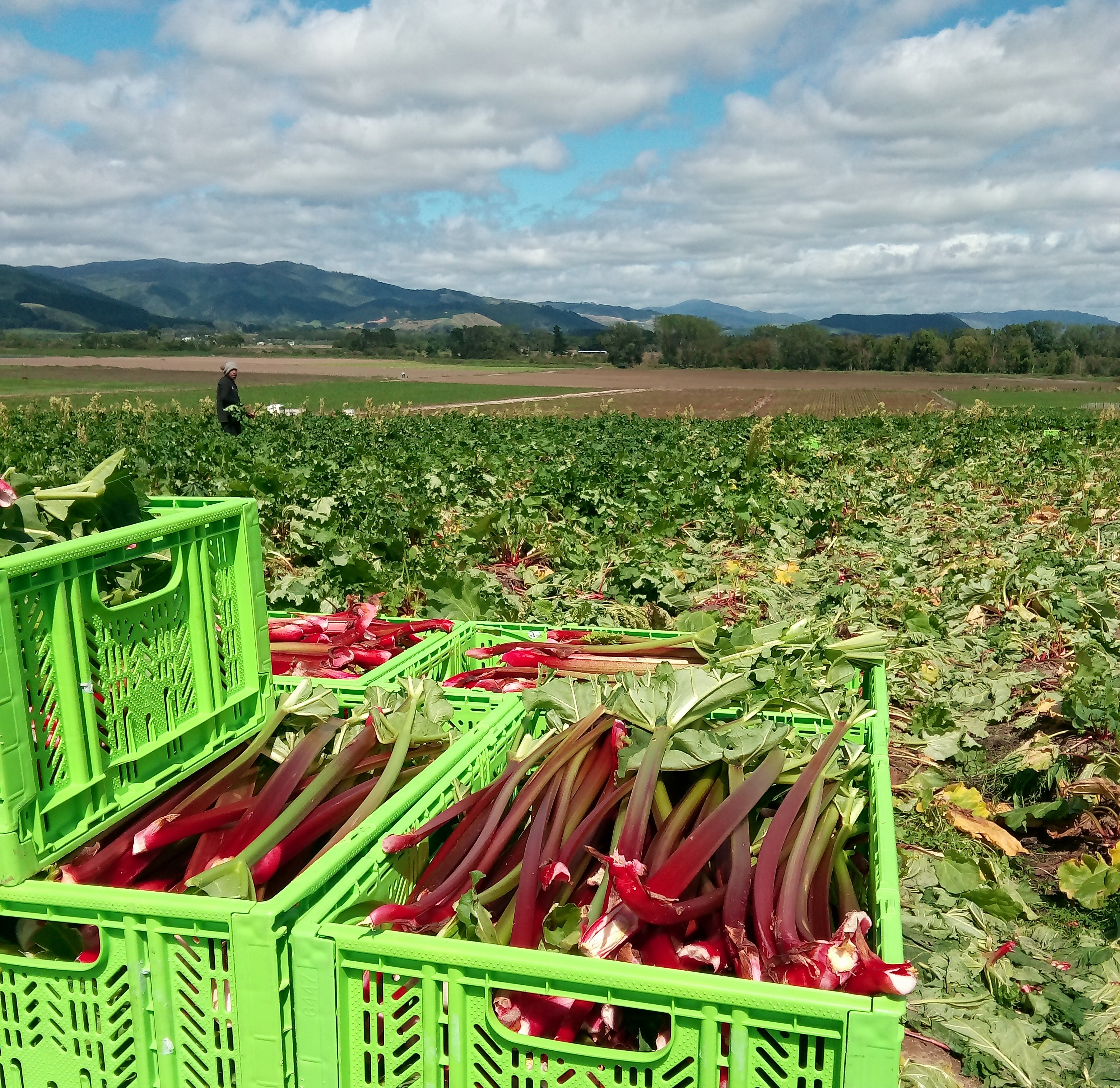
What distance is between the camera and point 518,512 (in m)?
9.52

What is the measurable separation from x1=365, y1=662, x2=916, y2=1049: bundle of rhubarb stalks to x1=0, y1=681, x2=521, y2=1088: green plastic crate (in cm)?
20

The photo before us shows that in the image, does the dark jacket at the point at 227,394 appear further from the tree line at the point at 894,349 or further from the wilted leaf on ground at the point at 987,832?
the tree line at the point at 894,349

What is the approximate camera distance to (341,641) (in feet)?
12.7

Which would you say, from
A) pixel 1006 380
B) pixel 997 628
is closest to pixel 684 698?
pixel 997 628

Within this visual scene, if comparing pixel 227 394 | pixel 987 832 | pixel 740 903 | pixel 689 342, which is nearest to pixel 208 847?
pixel 740 903

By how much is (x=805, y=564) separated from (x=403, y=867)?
7230 mm

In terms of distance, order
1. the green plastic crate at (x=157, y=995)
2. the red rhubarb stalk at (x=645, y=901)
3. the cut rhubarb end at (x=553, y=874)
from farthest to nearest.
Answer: the cut rhubarb end at (x=553, y=874) < the red rhubarb stalk at (x=645, y=901) < the green plastic crate at (x=157, y=995)

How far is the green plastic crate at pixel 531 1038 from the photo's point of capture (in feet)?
4.65

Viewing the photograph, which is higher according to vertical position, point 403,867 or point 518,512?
point 403,867

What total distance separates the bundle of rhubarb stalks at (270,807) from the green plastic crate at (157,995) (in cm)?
10

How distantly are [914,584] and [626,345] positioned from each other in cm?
10284

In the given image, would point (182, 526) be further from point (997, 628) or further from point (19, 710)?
point (997, 628)

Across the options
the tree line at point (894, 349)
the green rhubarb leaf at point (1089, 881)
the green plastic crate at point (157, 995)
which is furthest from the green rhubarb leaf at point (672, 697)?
the tree line at point (894, 349)

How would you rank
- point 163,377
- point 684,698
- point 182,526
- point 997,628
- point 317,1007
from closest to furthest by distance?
point 317,1007
point 182,526
point 684,698
point 997,628
point 163,377
